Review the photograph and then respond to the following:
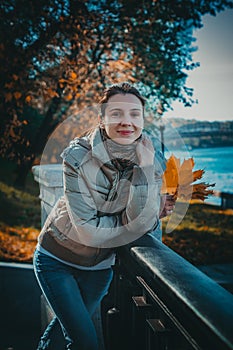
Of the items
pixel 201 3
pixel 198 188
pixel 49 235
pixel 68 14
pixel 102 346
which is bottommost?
pixel 102 346

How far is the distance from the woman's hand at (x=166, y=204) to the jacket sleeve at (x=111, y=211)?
9cm

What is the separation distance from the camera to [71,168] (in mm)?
1643

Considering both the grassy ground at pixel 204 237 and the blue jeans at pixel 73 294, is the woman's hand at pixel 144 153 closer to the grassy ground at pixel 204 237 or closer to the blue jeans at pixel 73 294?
the blue jeans at pixel 73 294

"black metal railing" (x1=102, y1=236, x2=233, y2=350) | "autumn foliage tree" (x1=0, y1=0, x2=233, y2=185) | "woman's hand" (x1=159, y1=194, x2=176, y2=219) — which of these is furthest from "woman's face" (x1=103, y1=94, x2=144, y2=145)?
"autumn foliage tree" (x1=0, y1=0, x2=233, y2=185)

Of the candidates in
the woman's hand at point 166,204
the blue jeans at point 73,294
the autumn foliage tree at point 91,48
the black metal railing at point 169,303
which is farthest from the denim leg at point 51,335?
the autumn foliage tree at point 91,48

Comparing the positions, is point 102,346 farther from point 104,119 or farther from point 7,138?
point 7,138

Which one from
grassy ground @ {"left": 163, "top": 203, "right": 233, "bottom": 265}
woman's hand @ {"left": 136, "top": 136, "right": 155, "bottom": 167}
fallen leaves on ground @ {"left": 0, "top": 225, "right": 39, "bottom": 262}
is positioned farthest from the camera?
grassy ground @ {"left": 163, "top": 203, "right": 233, "bottom": 265}

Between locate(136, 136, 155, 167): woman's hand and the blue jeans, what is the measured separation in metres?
0.63

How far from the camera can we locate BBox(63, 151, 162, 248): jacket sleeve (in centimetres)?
155

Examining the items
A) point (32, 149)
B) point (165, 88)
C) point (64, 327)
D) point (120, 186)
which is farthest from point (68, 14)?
point (64, 327)

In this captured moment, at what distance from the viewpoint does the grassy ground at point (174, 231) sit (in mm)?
5891

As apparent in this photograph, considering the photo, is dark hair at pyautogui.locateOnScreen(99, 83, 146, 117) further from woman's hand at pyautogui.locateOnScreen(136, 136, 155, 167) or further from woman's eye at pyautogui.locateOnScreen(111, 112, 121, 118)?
woman's hand at pyautogui.locateOnScreen(136, 136, 155, 167)

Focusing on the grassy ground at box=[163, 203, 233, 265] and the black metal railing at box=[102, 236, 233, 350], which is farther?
the grassy ground at box=[163, 203, 233, 265]

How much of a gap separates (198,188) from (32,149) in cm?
651
